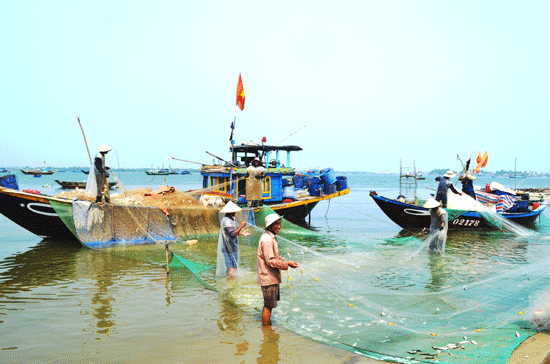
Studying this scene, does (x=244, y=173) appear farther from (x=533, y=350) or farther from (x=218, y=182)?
(x=533, y=350)

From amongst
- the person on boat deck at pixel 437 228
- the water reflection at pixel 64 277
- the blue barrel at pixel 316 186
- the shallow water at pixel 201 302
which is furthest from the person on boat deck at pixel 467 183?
the water reflection at pixel 64 277

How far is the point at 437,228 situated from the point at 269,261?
18.2ft

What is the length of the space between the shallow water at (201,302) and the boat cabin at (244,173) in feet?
12.2

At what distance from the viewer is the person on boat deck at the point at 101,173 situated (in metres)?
9.29

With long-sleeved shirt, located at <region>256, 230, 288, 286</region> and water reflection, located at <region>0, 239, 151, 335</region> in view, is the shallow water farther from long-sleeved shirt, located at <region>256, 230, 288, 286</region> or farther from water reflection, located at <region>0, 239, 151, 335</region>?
long-sleeved shirt, located at <region>256, 230, 288, 286</region>

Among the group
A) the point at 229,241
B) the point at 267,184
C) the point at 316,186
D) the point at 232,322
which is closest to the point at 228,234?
the point at 229,241

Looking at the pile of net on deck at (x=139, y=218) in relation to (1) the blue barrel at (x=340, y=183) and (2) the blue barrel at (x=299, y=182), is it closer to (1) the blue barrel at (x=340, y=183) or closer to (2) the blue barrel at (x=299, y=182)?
(1) the blue barrel at (x=340, y=183)

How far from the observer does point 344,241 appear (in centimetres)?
Answer: 957

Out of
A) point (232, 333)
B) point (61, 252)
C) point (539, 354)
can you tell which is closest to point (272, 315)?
point (232, 333)

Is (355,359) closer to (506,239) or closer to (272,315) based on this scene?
(272,315)

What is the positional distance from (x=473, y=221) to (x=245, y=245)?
10.8m

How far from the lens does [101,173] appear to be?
9.49 meters

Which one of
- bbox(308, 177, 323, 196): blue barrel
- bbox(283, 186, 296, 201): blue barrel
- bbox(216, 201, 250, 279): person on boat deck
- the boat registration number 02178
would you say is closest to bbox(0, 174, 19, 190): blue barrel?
bbox(216, 201, 250, 279): person on boat deck

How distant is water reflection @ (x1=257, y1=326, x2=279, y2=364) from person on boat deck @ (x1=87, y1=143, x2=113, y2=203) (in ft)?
21.1
